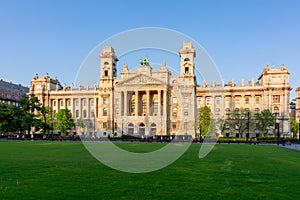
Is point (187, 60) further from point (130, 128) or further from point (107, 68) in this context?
point (130, 128)

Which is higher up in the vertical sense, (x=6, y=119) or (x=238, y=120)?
(x=6, y=119)

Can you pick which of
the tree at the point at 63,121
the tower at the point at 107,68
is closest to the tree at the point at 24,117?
the tree at the point at 63,121

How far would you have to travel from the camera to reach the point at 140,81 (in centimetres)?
7831

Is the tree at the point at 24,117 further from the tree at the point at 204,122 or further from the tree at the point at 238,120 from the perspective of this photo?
the tree at the point at 238,120

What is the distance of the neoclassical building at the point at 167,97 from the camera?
252ft

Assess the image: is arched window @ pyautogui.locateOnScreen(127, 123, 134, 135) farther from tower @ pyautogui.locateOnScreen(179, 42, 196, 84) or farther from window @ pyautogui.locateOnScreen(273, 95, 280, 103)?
window @ pyautogui.locateOnScreen(273, 95, 280, 103)

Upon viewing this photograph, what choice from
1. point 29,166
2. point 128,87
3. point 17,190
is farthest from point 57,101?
point 17,190

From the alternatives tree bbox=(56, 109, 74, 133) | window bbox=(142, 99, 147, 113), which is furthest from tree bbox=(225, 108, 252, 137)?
tree bbox=(56, 109, 74, 133)

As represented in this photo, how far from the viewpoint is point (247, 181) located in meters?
13.1

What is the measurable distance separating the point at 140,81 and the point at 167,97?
30.8 feet

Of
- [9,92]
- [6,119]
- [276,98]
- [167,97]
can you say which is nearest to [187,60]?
[167,97]

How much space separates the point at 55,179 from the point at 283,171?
13304mm

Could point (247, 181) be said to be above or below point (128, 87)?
below

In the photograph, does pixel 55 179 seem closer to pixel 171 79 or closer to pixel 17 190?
pixel 17 190
